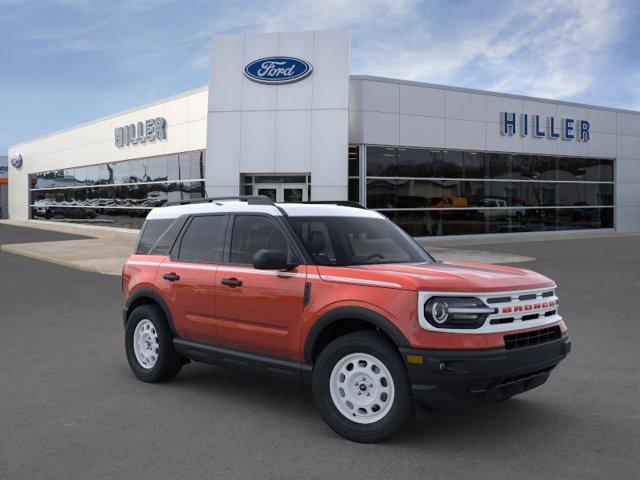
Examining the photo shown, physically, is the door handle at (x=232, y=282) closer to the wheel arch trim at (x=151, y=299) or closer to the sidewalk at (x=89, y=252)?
the wheel arch trim at (x=151, y=299)

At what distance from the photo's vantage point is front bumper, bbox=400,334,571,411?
172 inches

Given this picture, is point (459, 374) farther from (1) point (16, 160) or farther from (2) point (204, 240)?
(1) point (16, 160)

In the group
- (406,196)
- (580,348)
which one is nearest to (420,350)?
(580,348)

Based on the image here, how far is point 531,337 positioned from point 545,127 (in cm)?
2785

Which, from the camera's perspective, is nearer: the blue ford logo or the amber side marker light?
the amber side marker light

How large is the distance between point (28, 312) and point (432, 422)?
24.8ft

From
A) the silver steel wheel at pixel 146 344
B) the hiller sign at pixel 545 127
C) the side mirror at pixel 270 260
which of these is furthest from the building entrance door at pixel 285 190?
the side mirror at pixel 270 260

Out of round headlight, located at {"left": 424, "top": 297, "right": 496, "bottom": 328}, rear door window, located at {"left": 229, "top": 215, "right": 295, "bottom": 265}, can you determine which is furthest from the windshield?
round headlight, located at {"left": 424, "top": 297, "right": 496, "bottom": 328}

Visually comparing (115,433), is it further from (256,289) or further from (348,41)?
(348,41)

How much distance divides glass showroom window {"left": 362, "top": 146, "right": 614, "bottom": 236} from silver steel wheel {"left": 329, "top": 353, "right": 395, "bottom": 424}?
21153 millimetres

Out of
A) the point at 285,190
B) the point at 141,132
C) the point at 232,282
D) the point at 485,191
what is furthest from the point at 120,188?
the point at 232,282

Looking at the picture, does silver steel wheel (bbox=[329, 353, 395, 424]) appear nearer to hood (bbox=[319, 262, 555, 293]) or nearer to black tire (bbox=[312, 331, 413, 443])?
black tire (bbox=[312, 331, 413, 443])

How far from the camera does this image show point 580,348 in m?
7.75

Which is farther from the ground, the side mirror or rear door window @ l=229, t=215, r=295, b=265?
rear door window @ l=229, t=215, r=295, b=265
